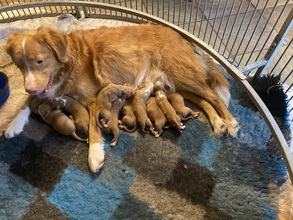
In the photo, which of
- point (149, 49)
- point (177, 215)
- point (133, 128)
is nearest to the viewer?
point (177, 215)

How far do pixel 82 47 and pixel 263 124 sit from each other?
1.43 m

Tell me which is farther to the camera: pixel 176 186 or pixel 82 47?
pixel 82 47

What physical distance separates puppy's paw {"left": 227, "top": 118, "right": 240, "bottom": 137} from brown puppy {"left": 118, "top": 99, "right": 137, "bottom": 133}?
0.67m

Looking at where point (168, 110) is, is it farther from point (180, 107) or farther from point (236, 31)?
point (236, 31)

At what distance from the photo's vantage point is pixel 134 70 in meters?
2.22

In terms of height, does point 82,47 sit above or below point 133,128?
above

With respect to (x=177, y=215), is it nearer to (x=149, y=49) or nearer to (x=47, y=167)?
(x=47, y=167)

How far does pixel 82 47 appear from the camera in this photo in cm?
207

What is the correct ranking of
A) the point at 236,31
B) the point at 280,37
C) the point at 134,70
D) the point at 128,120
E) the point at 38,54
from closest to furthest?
1. the point at 38,54
2. the point at 280,37
3. the point at 128,120
4. the point at 134,70
5. the point at 236,31

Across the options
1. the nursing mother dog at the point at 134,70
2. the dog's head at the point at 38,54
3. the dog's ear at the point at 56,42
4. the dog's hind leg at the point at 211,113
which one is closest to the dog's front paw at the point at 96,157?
the nursing mother dog at the point at 134,70

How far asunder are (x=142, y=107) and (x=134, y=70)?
1.27 feet

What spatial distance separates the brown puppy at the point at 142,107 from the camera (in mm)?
1958

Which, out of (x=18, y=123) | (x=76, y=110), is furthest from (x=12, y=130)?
(x=76, y=110)

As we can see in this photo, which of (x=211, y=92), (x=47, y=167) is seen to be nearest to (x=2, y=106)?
(x=47, y=167)
